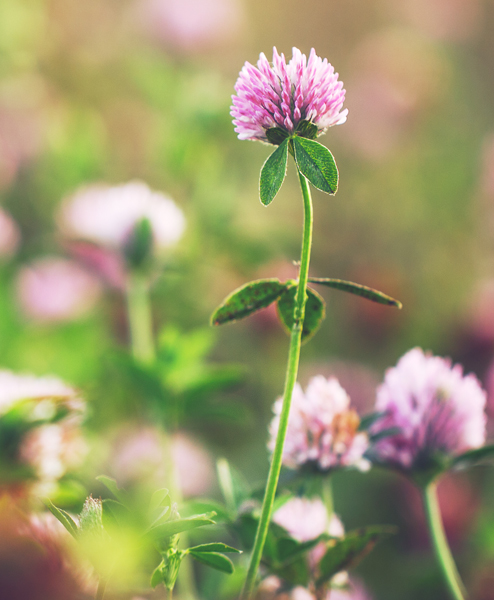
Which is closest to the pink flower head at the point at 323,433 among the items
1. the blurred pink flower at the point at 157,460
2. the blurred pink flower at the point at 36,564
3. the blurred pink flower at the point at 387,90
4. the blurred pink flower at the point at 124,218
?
the blurred pink flower at the point at 36,564

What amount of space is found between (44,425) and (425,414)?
0.82 ft

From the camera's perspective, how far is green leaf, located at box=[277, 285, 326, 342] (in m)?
0.30

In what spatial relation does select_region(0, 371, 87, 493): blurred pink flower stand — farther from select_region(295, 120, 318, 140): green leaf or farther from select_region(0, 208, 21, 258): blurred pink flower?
select_region(0, 208, 21, 258): blurred pink flower

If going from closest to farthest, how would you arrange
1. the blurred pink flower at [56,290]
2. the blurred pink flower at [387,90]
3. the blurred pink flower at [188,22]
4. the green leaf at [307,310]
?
1. the green leaf at [307,310]
2. the blurred pink flower at [56,290]
3. the blurred pink flower at [188,22]
4. the blurred pink flower at [387,90]

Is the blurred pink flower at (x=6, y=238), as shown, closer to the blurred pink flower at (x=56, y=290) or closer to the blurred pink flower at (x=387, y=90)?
the blurred pink flower at (x=56, y=290)

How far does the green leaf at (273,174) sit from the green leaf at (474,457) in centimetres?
18

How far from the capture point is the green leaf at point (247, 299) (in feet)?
0.91

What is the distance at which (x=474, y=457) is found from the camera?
1.09ft

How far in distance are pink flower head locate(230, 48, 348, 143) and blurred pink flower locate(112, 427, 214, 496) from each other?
40 centimetres

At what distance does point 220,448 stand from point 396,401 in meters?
0.65

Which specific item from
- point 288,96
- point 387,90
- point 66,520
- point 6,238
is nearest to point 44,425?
point 66,520

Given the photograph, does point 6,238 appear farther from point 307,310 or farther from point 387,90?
point 387,90

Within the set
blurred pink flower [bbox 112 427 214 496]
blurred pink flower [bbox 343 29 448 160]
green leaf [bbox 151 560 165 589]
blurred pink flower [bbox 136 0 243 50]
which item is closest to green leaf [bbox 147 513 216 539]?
green leaf [bbox 151 560 165 589]

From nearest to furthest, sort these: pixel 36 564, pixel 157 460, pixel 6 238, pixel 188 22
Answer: pixel 36 564 < pixel 157 460 < pixel 6 238 < pixel 188 22
